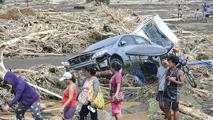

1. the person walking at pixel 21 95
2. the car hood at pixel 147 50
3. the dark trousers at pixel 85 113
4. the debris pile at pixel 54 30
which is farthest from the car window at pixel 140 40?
the person walking at pixel 21 95

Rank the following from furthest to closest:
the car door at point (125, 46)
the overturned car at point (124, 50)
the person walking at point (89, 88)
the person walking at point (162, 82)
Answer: the car door at point (125, 46) < the overturned car at point (124, 50) < the person walking at point (162, 82) < the person walking at point (89, 88)

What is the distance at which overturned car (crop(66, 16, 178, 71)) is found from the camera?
60.8ft

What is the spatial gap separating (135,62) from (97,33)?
36.8 feet

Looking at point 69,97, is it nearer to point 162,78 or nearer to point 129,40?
point 162,78

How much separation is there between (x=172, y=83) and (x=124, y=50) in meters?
7.64

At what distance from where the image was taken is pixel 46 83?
1680 centimetres

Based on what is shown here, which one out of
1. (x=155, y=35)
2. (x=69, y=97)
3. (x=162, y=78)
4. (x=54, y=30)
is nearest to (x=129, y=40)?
(x=155, y=35)

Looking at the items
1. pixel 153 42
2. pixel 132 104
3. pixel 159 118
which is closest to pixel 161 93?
pixel 159 118

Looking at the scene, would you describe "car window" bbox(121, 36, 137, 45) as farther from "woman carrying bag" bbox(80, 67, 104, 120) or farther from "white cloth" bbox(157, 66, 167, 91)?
"woman carrying bag" bbox(80, 67, 104, 120)

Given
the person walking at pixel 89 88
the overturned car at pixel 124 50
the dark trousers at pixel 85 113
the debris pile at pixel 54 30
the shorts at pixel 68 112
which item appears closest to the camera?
the shorts at pixel 68 112

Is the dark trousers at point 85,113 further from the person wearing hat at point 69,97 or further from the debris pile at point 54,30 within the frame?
the debris pile at point 54,30

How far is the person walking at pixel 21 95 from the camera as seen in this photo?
1012 cm

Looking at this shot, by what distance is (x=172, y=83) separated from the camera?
11469mm

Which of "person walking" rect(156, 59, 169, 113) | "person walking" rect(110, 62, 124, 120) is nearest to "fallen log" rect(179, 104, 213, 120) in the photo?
"person walking" rect(156, 59, 169, 113)
